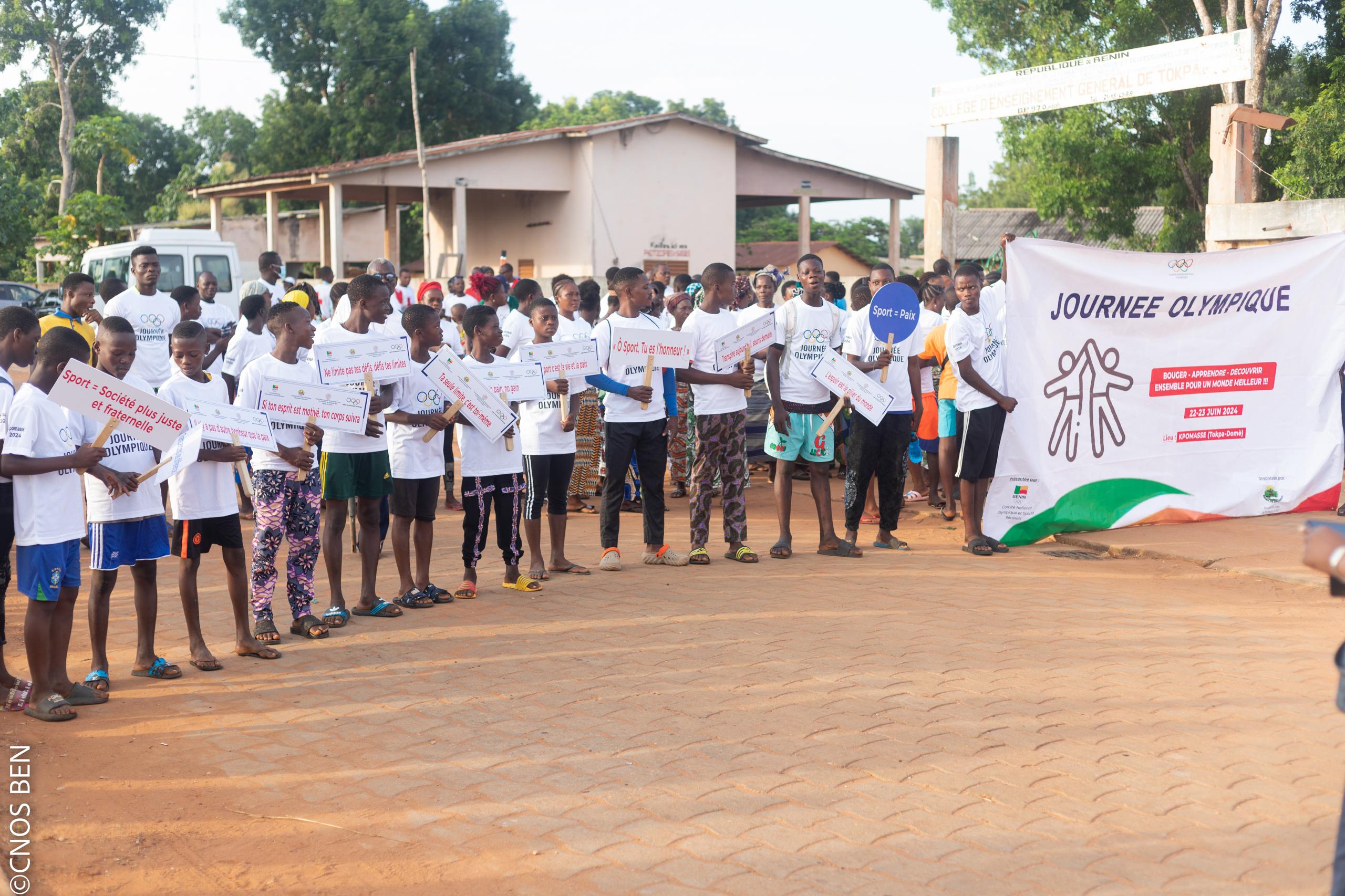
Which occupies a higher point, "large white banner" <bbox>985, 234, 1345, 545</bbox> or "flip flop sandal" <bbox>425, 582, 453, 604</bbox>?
"large white banner" <bbox>985, 234, 1345, 545</bbox>

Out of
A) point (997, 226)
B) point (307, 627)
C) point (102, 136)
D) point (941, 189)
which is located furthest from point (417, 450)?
point (997, 226)

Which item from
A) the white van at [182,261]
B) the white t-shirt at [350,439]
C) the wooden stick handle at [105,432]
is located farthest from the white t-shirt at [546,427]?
the white van at [182,261]

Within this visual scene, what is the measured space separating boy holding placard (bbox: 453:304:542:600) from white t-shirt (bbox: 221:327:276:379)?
2.88 meters

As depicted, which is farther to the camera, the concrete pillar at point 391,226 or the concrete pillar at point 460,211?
the concrete pillar at point 391,226

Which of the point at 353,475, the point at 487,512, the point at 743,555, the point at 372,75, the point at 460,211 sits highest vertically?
the point at 372,75

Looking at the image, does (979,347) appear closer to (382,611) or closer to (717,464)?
(717,464)

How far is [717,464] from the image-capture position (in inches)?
332

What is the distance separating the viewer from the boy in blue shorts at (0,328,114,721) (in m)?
5.12

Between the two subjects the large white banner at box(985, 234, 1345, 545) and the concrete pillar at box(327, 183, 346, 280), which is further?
the concrete pillar at box(327, 183, 346, 280)

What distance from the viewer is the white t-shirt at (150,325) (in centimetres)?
982

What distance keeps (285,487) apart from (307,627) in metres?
0.85

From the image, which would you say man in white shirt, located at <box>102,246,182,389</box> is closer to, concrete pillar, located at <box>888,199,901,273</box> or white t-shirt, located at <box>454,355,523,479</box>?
white t-shirt, located at <box>454,355,523,479</box>

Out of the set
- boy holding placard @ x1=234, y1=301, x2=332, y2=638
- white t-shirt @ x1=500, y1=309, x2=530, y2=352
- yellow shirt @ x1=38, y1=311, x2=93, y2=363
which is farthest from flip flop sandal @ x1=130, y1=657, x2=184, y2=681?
white t-shirt @ x1=500, y1=309, x2=530, y2=352

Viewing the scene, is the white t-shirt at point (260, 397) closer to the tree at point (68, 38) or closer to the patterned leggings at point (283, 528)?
the patterned leggings at point (283, 528)
